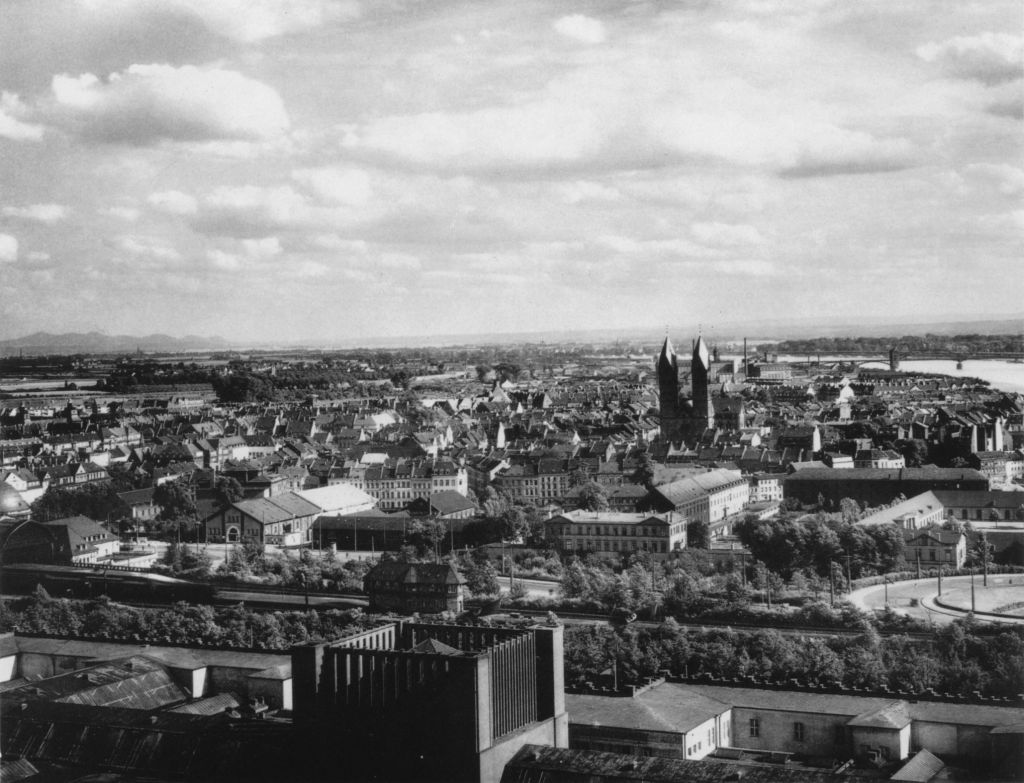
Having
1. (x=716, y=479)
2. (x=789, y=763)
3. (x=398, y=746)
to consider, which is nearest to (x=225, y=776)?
(x=398, y=746)

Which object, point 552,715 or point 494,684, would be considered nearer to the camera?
point 494,684

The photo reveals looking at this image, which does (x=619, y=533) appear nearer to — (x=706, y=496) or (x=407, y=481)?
(x=706, y=496)

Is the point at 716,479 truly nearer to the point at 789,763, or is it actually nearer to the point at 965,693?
the point at 965,693

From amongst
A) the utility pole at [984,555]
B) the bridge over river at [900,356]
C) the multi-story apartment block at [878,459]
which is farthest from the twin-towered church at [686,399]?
the utility pole at [984,555]

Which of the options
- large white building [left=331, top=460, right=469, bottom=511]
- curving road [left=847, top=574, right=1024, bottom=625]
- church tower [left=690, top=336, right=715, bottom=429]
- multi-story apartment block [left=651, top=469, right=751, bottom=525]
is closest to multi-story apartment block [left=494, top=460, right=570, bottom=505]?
large white building [left=331, top=460, right=469, bottom=511]

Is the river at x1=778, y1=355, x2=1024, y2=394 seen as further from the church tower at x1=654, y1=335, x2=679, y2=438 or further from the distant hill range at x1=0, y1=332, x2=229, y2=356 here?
the distant hill range at x1=0, y1=332, x2=229, y2=356

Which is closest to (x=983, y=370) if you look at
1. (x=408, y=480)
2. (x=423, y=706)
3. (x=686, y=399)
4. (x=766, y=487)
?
(x=686, y=399)

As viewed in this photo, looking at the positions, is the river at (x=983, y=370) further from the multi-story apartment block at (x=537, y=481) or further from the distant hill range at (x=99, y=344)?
the distant hill range at (x=99, y=344)
